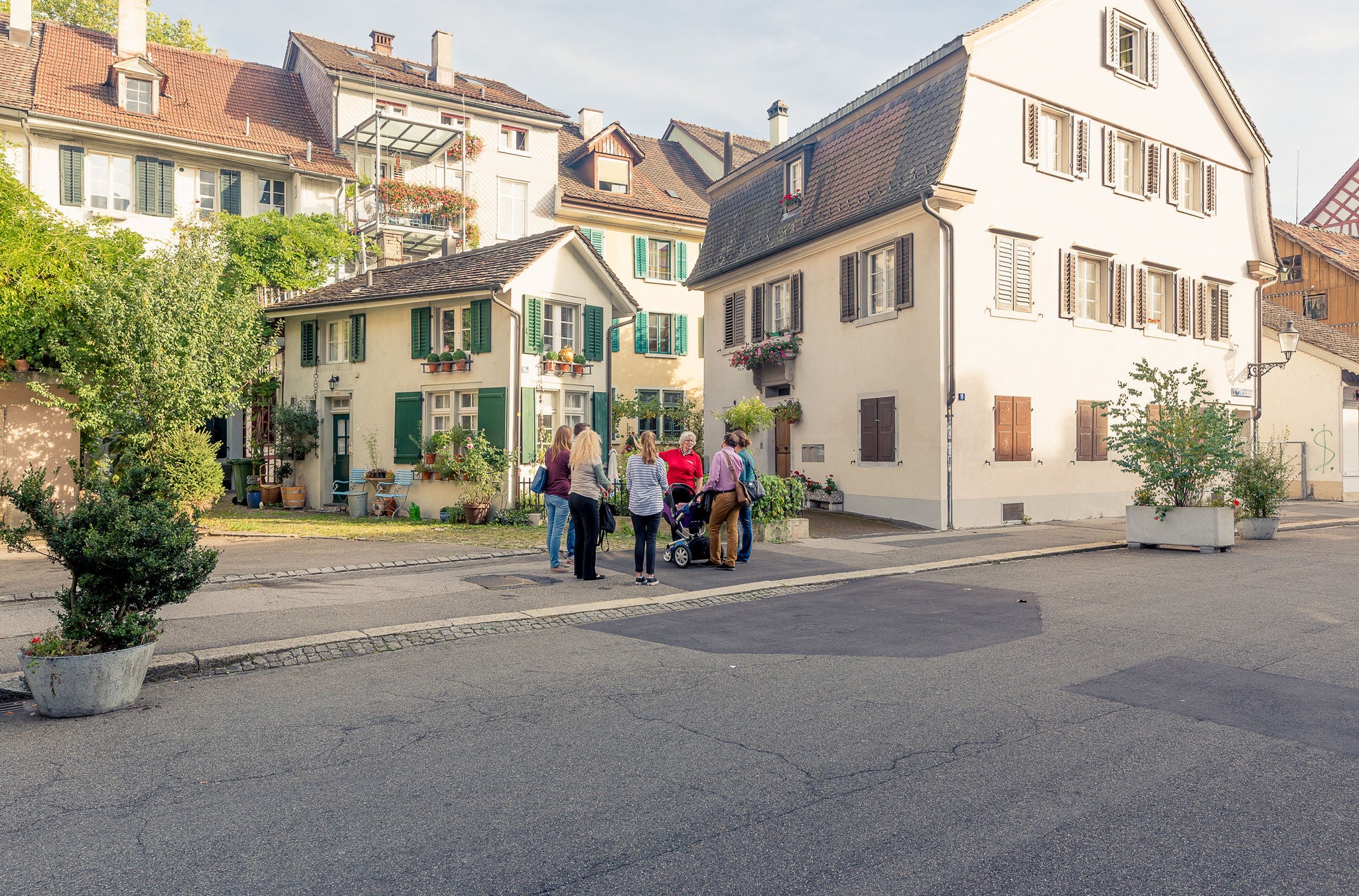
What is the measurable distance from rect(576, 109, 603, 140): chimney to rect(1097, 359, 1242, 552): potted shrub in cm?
2958

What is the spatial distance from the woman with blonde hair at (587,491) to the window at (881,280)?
10692 millimetres

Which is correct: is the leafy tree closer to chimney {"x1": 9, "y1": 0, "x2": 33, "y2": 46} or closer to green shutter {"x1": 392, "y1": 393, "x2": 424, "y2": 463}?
chimney {"x1": 9, "y1": 0, "x2": 33, "y2": 46}

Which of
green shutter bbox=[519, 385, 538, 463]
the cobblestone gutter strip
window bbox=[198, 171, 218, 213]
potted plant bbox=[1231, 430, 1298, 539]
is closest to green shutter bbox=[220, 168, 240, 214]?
window bbox=[198, 171, 218, 213]

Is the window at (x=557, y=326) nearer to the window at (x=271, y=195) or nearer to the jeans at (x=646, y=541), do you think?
the jeans at (x=646, y=541)

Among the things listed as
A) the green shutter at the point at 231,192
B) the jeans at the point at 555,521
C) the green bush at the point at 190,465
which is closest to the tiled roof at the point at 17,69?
the green shutter at the point at 231,192

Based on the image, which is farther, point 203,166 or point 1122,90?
point 203,166

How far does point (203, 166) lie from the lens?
92.4 feet

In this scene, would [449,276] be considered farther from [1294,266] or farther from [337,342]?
[1294,266]

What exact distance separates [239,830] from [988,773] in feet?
10.8

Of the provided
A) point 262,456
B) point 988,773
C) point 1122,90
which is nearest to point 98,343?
point 262,456

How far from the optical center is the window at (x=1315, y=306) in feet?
112

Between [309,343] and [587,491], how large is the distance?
16.5m

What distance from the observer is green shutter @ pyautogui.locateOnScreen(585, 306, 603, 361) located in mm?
22734

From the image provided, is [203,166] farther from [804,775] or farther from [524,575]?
[804,775]
